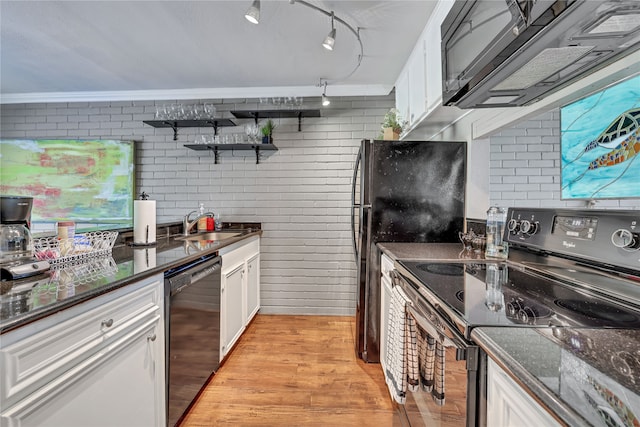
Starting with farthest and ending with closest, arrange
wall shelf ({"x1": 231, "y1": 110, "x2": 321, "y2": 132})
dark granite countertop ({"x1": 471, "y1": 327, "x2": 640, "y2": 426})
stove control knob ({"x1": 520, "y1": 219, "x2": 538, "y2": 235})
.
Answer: wall shelf ({"x1": 231, "y1": 110, "x2": 321, "y2": 132}) < stove control knob ({"x1": 520, "y1": 219, "x2": 538, "y2": 235}) < dark granite countertop ({"x1": 471, "y1": 327, "x2": 640, "y2": 426})

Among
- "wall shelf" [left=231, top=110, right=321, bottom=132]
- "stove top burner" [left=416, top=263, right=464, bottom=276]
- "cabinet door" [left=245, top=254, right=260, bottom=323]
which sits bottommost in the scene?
"cabinet door" [left=245, top=254, right=260, bottom=323]

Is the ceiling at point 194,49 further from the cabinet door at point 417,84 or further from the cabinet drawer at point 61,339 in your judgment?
the cabinet drawer at point 61,339

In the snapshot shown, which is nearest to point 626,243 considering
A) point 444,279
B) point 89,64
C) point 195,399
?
point 444,279

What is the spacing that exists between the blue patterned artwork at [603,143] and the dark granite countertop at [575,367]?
2.83 feet

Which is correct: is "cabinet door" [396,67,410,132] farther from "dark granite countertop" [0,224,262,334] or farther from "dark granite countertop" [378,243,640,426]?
"dark granite countertop" [378,243,640,426]

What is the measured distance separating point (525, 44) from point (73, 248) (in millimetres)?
1934

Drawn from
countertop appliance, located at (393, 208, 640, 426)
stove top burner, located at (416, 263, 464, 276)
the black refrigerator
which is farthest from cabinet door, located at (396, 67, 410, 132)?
stove top burner, located at (416, 263, 464, 276)

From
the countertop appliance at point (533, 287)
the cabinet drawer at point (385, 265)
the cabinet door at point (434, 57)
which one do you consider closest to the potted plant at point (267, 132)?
the cabinet door at point (434, 57)

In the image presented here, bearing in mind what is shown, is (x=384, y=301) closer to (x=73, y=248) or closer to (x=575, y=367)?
(x=575, y=367)

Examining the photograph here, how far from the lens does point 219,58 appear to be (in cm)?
261

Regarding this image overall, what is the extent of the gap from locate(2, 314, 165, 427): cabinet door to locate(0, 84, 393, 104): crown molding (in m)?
2.64

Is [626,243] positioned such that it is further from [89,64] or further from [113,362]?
[89,64]

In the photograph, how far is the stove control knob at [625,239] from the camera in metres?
0.95

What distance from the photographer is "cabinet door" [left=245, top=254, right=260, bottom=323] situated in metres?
2.83
